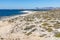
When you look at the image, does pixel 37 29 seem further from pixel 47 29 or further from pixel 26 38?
pixel 26 38

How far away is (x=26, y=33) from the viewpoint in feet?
65.9

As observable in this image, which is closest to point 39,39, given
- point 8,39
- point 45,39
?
point 45,39

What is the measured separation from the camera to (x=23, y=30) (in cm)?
2180

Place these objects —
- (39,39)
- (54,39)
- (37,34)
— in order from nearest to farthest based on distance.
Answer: (54,39), (39,39), (37,34)

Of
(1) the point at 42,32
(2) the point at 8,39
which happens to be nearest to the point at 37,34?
(1) the point at 42,32

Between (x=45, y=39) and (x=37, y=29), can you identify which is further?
(x=37, y=29)

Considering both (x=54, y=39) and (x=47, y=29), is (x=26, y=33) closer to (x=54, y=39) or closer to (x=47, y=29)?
(x=47, y=29)

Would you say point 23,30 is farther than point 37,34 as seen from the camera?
Yes

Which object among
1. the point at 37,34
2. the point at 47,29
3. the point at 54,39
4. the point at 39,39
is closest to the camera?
the point at 54,39

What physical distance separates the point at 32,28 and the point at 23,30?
3.83ft

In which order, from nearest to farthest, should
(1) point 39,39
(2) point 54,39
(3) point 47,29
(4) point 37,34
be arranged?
1. (2) point 54,39
2. (1) point 39,39
3. (4) point 37,34
4. (3) point 47,29

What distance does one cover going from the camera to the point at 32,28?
846 inches

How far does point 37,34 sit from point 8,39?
3668 millimetres

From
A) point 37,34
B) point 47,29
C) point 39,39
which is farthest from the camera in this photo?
point 47,29
